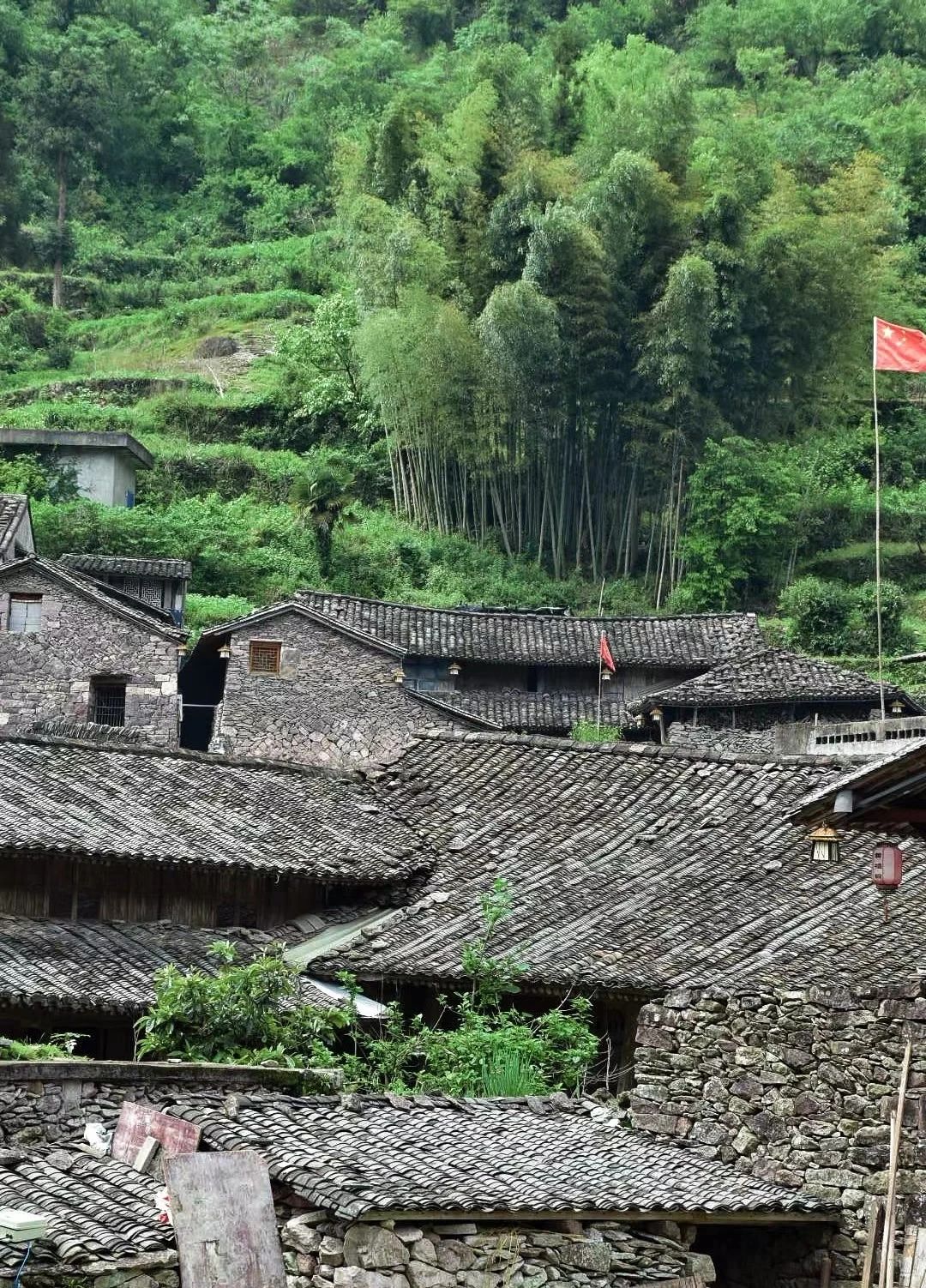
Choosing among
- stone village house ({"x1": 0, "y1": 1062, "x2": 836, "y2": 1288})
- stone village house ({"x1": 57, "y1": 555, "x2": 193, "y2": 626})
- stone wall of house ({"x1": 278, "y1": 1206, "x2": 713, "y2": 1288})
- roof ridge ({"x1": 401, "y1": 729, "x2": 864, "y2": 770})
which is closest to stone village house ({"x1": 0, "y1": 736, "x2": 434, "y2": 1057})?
roof ridge ({"x1": 401, "y1": 729, "x2": 864, "y2": 770})

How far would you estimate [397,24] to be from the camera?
237 feet

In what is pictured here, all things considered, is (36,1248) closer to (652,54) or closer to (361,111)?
(652,54)

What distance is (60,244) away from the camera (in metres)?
57.2

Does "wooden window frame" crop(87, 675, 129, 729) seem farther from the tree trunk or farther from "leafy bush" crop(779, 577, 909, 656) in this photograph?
the tree trunk

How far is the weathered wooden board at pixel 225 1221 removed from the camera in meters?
9.02

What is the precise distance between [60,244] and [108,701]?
32.9 metres

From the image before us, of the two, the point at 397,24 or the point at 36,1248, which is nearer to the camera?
the point at 36,1248

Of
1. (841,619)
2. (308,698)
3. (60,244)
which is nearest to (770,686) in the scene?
(308,698)

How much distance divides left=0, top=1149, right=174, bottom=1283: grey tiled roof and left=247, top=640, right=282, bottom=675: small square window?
17073 mm

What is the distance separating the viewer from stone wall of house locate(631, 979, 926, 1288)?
1086 centimetres

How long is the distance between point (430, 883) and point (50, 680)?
11310 mm

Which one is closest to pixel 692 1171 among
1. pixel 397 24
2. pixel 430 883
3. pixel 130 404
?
pixel 430 883

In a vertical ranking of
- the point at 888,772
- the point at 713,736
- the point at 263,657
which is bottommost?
the point at 888,772

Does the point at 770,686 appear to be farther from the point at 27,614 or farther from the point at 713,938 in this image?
the point at 713,938
